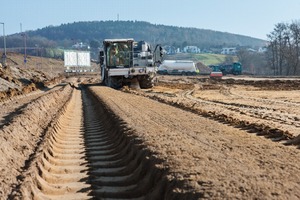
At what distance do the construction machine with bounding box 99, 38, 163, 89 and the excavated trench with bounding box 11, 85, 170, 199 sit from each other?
66.1 ft

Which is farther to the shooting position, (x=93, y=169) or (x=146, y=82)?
(x=146, y=82)

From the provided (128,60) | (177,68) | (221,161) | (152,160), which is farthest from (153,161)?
(177,68)

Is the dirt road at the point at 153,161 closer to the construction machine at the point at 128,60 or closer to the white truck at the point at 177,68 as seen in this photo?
the construction machine at the point at 128,60

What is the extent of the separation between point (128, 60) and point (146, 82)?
2650mm

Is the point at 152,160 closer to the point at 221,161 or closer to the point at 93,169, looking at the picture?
the point at 221,161

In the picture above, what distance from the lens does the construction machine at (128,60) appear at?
32.5 m

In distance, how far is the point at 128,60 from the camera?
1296 inches

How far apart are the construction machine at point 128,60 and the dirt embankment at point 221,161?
2150 cm

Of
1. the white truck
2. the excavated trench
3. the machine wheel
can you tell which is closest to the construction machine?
the machine wheel

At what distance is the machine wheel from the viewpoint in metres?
34.1

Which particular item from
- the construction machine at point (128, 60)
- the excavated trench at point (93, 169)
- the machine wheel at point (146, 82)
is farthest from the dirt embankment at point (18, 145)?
the machine wheel at point (146, 82)

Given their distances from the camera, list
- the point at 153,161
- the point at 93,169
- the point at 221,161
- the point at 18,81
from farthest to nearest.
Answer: the point at 18,81 → the point at 93,169 → the point at 153,161 → the point at 221,161

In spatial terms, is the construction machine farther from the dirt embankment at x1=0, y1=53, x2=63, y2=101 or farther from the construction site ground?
the construction site ground

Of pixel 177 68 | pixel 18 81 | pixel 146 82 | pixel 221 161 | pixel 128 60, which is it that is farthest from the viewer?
pixel 177 68
